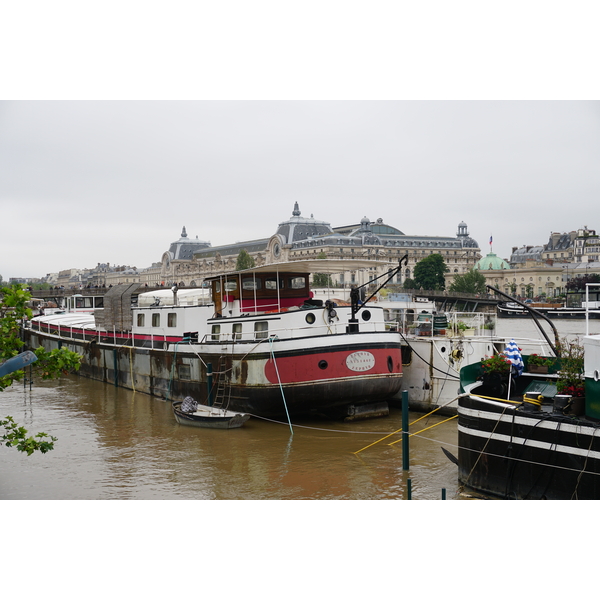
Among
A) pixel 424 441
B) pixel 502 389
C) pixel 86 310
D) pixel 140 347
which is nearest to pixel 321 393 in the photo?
pixel 424 441

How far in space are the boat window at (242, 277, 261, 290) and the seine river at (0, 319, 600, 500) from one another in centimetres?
515

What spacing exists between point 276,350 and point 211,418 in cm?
302

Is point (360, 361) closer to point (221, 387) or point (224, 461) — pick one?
point (221, 387)

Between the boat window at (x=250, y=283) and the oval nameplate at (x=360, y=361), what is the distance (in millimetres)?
5414

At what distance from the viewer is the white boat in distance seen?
21.7m

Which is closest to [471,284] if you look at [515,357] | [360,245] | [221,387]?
[360,245]

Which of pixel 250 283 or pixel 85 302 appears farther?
pixel 85 302

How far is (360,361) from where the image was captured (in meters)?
21.9

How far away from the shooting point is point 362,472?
16.9m

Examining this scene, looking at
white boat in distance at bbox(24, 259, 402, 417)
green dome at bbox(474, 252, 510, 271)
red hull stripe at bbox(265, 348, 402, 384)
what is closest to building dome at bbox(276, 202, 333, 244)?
green dome at bbox(474, 252, 510, 271)

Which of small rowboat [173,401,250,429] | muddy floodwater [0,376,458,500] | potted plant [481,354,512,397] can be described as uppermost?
Result: potted plant [481,354,512,397]

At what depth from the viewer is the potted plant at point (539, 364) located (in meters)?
14.5

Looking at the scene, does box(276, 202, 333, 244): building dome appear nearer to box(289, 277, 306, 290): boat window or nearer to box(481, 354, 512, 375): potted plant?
box(289, 277, 306, 290): boat window

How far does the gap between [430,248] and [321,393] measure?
175405 millimetres
